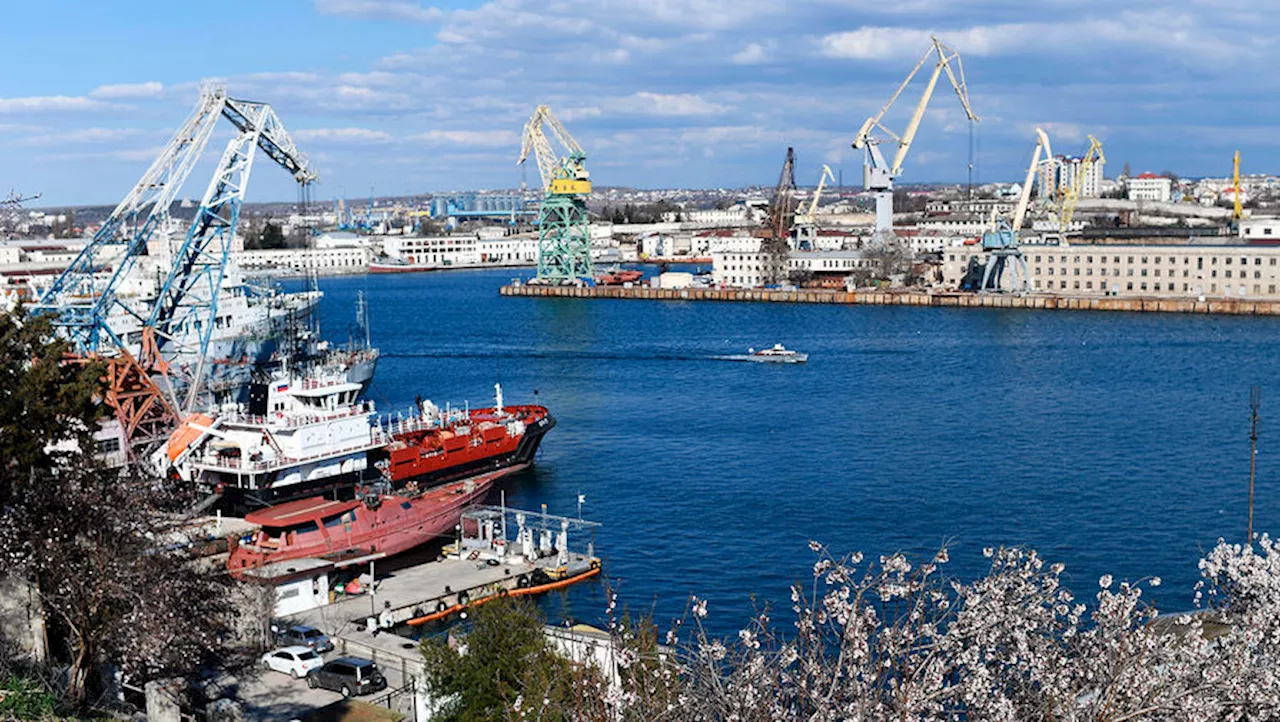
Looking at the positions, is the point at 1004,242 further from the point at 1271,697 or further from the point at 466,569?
the point at 1271,697

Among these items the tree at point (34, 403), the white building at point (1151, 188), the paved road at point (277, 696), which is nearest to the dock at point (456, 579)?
the paved road at point (277, 696)

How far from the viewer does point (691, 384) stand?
22266mm

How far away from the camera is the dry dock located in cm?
3155

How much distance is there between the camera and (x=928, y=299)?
3625 centimetres

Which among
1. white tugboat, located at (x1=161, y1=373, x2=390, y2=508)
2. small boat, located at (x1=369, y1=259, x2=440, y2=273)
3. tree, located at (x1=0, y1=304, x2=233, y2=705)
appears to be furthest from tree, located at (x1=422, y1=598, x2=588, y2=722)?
small boat, located at (x1=369, y1=259, x2=440, y2=273)

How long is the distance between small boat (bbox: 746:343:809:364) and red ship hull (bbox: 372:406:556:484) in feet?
31.0

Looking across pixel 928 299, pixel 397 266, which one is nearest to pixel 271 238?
pixel 397 266

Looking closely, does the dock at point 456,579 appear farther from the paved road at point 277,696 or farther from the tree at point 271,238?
the tree at point 271,238

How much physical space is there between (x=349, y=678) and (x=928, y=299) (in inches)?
1192

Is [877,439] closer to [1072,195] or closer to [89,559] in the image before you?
[89,559]

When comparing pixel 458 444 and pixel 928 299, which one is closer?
pixel 458 444

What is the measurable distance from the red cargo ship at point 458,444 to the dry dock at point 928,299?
21491 mm

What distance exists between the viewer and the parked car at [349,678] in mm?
7723

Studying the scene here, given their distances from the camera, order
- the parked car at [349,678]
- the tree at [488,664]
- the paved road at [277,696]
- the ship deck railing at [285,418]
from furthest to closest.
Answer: the ship deck railing at [285,418], the parked car at [349,678], the paved road at [277,696], the tree at [488,664]
